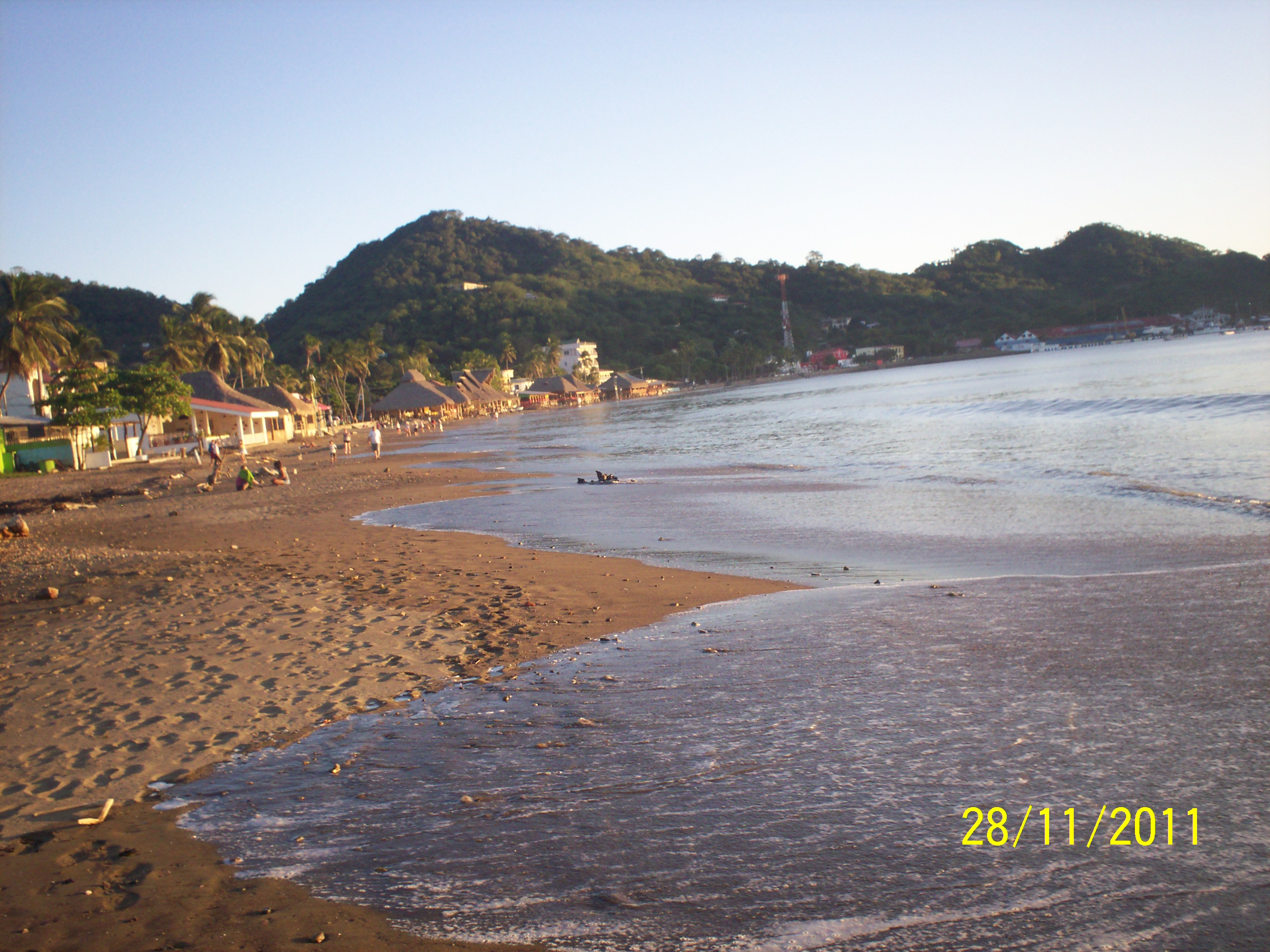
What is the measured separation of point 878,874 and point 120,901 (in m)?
2.71

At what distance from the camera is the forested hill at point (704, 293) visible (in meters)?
113

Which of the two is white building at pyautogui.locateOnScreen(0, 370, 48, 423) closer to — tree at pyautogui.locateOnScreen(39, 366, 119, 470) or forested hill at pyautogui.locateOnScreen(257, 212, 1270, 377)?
tree at pyautogui.locateOnScreen(39, 366, 119, 470)

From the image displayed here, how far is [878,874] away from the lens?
307 centimetres

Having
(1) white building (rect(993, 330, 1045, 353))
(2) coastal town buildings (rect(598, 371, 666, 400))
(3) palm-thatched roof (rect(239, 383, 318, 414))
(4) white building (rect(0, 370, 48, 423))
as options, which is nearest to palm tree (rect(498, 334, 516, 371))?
(2) coastal town buildings (rect(598, 371, 666, 400))

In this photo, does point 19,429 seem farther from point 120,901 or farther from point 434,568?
point 120,901

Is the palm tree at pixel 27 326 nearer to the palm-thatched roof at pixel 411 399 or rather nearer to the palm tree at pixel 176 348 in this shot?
the palm tree at pixel 176 348

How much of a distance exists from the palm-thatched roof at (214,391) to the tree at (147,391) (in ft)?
28.6

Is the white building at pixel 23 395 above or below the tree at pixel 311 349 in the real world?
below

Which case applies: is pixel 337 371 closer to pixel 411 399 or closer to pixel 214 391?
pixel 411 399
